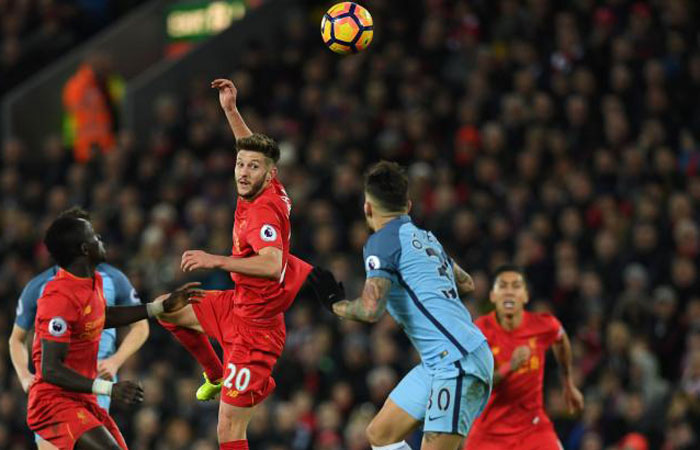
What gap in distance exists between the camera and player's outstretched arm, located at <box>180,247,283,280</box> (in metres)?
7.02

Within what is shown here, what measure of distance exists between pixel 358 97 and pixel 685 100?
13.3 ft

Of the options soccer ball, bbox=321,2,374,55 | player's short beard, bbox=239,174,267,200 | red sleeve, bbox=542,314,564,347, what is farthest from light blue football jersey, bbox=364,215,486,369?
soccer ball, bbox=321,2,374,55

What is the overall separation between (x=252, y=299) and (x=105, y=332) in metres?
1.85

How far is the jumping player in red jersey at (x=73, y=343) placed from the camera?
746 centimetres

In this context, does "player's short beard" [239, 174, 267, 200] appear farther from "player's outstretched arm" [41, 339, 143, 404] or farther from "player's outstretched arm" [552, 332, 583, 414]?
"player's outstretched arm" [552, 332, 583, 414]

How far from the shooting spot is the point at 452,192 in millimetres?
13828

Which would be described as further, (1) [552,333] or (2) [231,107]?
(1) [552,333]

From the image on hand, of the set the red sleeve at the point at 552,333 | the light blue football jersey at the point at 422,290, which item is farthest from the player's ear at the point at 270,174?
the red sleeve at the point at 552,333

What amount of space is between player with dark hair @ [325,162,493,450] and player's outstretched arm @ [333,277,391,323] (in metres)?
0.02

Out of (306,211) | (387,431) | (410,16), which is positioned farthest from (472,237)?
(387,431)

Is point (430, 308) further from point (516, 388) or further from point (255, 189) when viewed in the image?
point (516, 388)

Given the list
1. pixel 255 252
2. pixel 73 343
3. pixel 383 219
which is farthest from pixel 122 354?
pixel 383 219

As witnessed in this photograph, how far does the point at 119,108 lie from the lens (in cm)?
1875

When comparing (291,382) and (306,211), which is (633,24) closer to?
(306,211)
